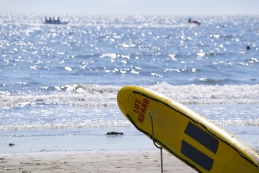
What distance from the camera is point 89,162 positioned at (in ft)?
32.7

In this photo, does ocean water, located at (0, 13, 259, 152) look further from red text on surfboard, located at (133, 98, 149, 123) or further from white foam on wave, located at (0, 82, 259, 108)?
red text on surfboard, located at (133, 98, 149, 123)

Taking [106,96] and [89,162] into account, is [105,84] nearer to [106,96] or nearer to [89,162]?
[106,96]

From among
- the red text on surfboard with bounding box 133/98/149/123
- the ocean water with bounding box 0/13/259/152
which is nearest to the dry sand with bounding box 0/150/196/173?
the red text on surfboard with bounding box 133/98/149/123

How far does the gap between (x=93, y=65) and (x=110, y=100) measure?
45.0ft

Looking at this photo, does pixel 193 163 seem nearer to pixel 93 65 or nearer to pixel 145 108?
pixel 145 108

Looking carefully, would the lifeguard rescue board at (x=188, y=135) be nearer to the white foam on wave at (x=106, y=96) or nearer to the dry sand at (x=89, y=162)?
the dry sand at (x=89, y=162)

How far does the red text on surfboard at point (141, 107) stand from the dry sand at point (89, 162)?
1053 mm

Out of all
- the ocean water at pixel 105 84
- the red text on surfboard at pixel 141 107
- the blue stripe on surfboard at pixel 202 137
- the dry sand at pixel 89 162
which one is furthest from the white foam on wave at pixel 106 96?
the blue stripe on surfboard at pixel 202 137

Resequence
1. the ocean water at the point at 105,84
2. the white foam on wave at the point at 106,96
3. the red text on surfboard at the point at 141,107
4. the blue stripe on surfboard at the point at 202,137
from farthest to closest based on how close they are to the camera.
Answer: the white foam on wave at the point at 106,96 → the ocean water at the point at 105,84 → the red text on surfboard at the point at 141,107 → the blue stripe on surfboard at the point at 202,137

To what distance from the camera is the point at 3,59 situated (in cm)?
3450

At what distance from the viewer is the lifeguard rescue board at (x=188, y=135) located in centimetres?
776

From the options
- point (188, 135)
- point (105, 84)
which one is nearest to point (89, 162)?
point (188, 135)

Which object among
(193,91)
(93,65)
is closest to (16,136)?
(193,91)

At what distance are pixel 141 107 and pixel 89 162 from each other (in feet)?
5.60
